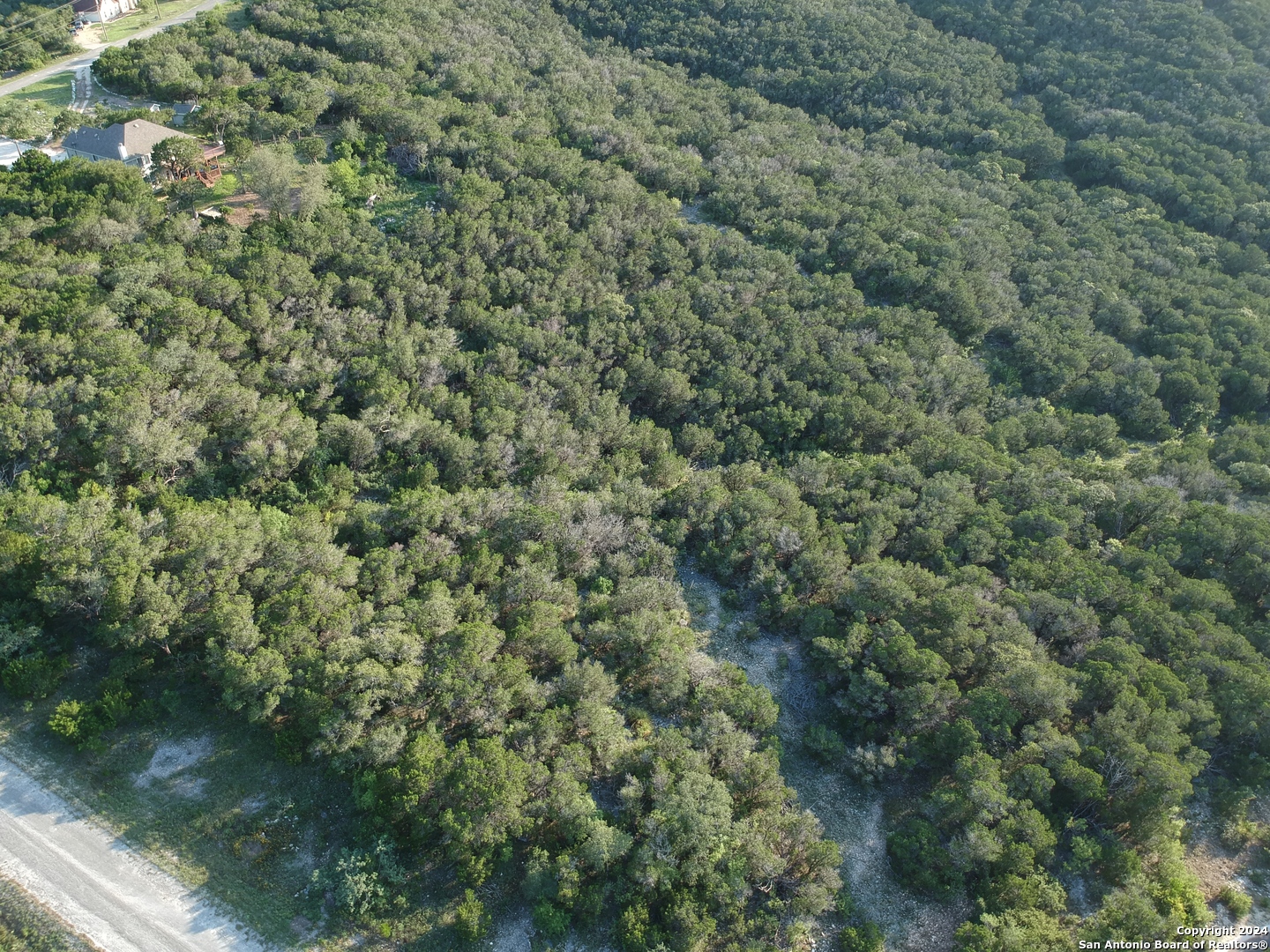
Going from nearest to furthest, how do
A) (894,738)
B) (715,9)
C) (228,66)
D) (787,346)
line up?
(894,738), (787,346), (228,66), (715,9)

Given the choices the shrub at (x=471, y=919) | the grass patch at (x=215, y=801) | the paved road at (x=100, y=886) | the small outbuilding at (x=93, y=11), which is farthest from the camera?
the small outbuilding at (x=93, y=11)

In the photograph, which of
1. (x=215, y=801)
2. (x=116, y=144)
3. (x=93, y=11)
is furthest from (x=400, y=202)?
(x=93, y=11)

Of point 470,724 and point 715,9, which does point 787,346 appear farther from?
point 715,9

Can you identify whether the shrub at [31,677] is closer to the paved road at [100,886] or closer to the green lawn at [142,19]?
the paved road at [100,886]

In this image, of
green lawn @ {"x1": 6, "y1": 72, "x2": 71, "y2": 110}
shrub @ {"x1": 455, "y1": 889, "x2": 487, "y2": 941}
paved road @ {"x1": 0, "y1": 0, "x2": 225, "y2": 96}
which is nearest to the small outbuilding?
paved road @ {"x1": 0, "y1": 0, "x2": 225, "y2": 96}

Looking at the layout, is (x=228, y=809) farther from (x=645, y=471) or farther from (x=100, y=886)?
(x=645, y=471)

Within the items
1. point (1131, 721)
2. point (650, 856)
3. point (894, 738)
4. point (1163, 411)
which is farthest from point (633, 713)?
point (1163, 411)

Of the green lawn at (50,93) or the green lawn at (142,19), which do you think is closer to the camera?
the green lawn at (50,93)

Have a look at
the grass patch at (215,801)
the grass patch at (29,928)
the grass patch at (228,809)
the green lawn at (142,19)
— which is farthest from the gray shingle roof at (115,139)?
the grass patch at (29,928)
